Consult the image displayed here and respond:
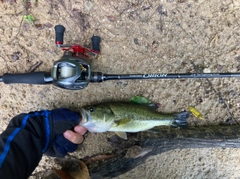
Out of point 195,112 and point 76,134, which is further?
point 195,112

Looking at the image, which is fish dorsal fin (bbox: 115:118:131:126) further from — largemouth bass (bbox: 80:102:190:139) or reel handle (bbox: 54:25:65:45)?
reel handle (bbox: 54:25:65:45)

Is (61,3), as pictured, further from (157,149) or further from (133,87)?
(157,149)

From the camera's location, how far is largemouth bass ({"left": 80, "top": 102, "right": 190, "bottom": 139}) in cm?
264

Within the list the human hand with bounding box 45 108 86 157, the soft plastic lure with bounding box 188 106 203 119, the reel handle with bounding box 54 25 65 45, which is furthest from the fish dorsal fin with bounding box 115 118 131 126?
the reel handle with bounding box 54 25 65 45

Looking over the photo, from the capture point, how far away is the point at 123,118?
8.99 feet

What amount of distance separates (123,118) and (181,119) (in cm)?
69

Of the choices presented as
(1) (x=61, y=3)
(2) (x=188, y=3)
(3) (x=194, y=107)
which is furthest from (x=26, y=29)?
(3) (x=194, y=107)

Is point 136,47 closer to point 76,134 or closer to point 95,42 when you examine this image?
point 95,42

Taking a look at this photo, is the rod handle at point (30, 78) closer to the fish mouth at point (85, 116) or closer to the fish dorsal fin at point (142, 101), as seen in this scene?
the fish mouth at point (85, 116)

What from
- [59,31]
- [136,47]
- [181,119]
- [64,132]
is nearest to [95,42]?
[59,31]

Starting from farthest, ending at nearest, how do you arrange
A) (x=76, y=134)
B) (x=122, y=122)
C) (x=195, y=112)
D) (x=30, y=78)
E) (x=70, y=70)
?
(x=195, y=112) < (x=76, y=134) < (x=122, y=122) < (x=30, y=78) < (x=70, y=70)

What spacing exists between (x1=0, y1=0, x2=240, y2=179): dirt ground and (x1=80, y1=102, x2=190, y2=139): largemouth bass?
17cm

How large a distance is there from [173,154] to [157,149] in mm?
412

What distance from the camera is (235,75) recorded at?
2434 mm
